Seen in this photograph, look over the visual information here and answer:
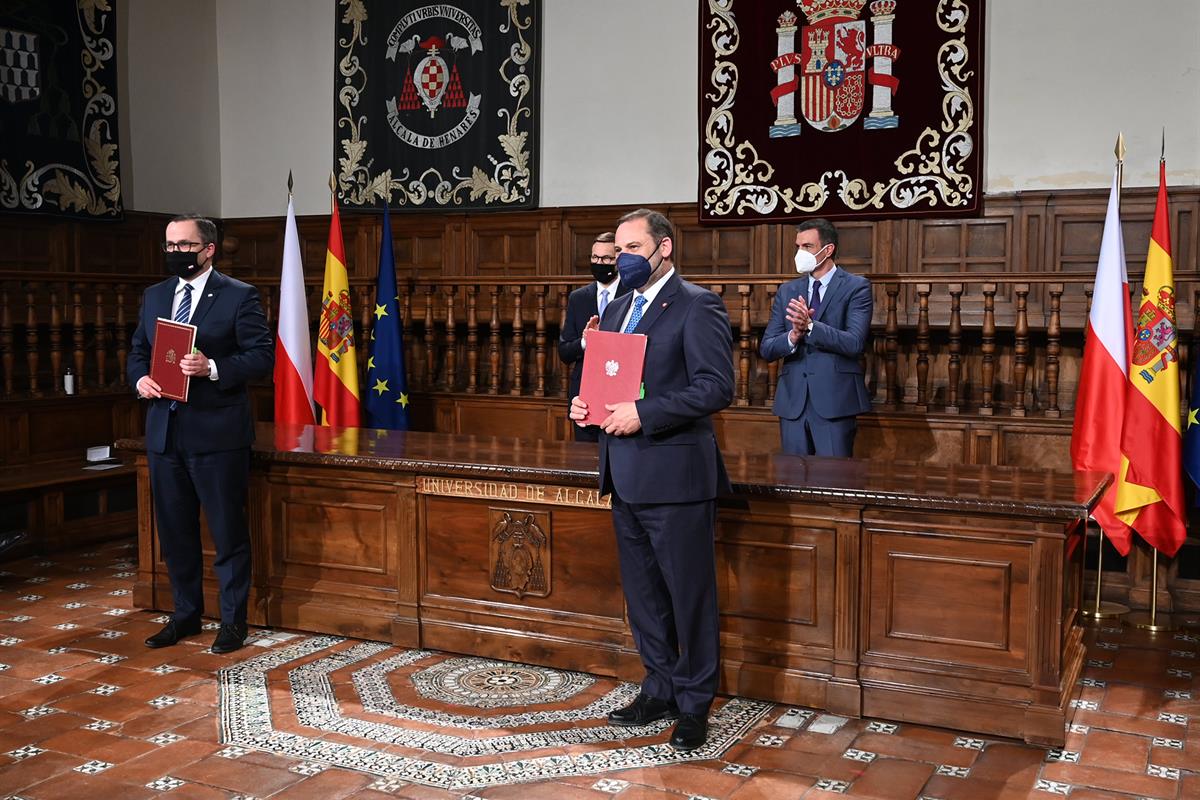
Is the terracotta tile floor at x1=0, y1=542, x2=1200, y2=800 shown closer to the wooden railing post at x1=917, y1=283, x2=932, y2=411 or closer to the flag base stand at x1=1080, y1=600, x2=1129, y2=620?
the flag base stand at x1=1080, y1=600, x2=1129, y2=620

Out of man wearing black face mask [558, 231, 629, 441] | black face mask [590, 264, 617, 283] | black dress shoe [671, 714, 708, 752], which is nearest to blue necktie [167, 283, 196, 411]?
black face mask [590, 264, 617, 283]

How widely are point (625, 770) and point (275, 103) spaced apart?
7.26 meters

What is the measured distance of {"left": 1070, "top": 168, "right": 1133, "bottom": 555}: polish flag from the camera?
5.04 m

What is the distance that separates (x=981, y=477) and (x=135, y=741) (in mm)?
2816

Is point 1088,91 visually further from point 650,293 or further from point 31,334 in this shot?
point 31,334

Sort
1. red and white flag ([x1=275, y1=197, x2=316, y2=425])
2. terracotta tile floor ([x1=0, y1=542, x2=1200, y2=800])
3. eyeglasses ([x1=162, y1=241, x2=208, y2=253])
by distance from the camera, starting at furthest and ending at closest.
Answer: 1. red and white flag ([x1=275, y1=197, x2=316, y2=425])
2. eyeglasses ([x1=162, y1=241, x2=208, y2=253])
3. terracotta tile floor ([x1=0, y1=542, x2=1200, y2=800])

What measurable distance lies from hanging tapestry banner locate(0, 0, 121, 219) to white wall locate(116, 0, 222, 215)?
31 centimetres

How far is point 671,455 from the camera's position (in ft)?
10.5

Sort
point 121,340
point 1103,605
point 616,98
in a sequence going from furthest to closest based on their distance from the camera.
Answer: point 616,98 → point 121,340 → point 1103,605

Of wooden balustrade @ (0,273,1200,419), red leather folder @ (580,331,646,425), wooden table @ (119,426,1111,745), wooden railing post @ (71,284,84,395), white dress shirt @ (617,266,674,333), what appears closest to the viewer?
red leather folder @ (580,331,646,425)

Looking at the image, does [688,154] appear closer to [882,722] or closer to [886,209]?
[886,209]

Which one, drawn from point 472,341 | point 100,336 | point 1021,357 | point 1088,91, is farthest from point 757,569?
point 100,336

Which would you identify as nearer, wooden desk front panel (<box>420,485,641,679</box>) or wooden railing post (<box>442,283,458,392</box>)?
wooden desk front panel (<box>420,485,641,679</box>)

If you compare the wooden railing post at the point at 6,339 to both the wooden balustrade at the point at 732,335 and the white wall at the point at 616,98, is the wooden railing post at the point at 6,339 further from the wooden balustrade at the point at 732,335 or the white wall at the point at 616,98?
the white wall at the point at 616,98
